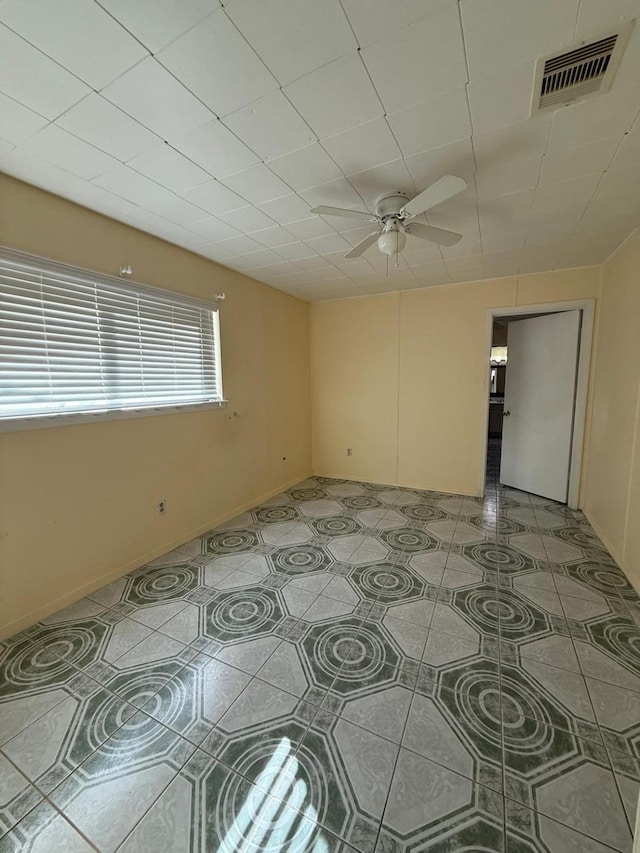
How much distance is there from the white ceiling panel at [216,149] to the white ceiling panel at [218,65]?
134mm

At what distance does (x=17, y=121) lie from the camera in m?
1.43

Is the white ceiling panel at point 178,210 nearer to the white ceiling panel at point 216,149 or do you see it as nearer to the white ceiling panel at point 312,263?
the white ceiling panel at point 216,149

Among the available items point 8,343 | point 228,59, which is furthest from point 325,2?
point 8,343

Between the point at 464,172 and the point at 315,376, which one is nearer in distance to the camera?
the point at 464,172

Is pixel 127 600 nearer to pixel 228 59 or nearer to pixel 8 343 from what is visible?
pixel 8 343

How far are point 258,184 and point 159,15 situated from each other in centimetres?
88

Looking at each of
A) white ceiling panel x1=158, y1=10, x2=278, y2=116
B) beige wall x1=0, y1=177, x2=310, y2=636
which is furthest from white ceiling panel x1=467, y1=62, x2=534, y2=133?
beige wall x1=0, y1=177, x2=310, y2=636

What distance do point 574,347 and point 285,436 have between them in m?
3.34

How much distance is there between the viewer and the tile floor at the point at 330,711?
41.5 inches

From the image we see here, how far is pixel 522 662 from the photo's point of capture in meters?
→ 1.66

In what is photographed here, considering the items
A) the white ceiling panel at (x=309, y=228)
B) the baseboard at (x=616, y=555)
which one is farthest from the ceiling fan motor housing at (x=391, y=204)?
the baseboard at (x=616, y=555)

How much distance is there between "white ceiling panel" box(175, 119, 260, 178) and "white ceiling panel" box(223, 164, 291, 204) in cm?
5

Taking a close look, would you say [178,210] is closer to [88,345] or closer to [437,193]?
[88,345]

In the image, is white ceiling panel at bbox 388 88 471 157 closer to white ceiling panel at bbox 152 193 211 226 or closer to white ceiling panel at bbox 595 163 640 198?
white ceiling panel at bbox 595 163 640 198
